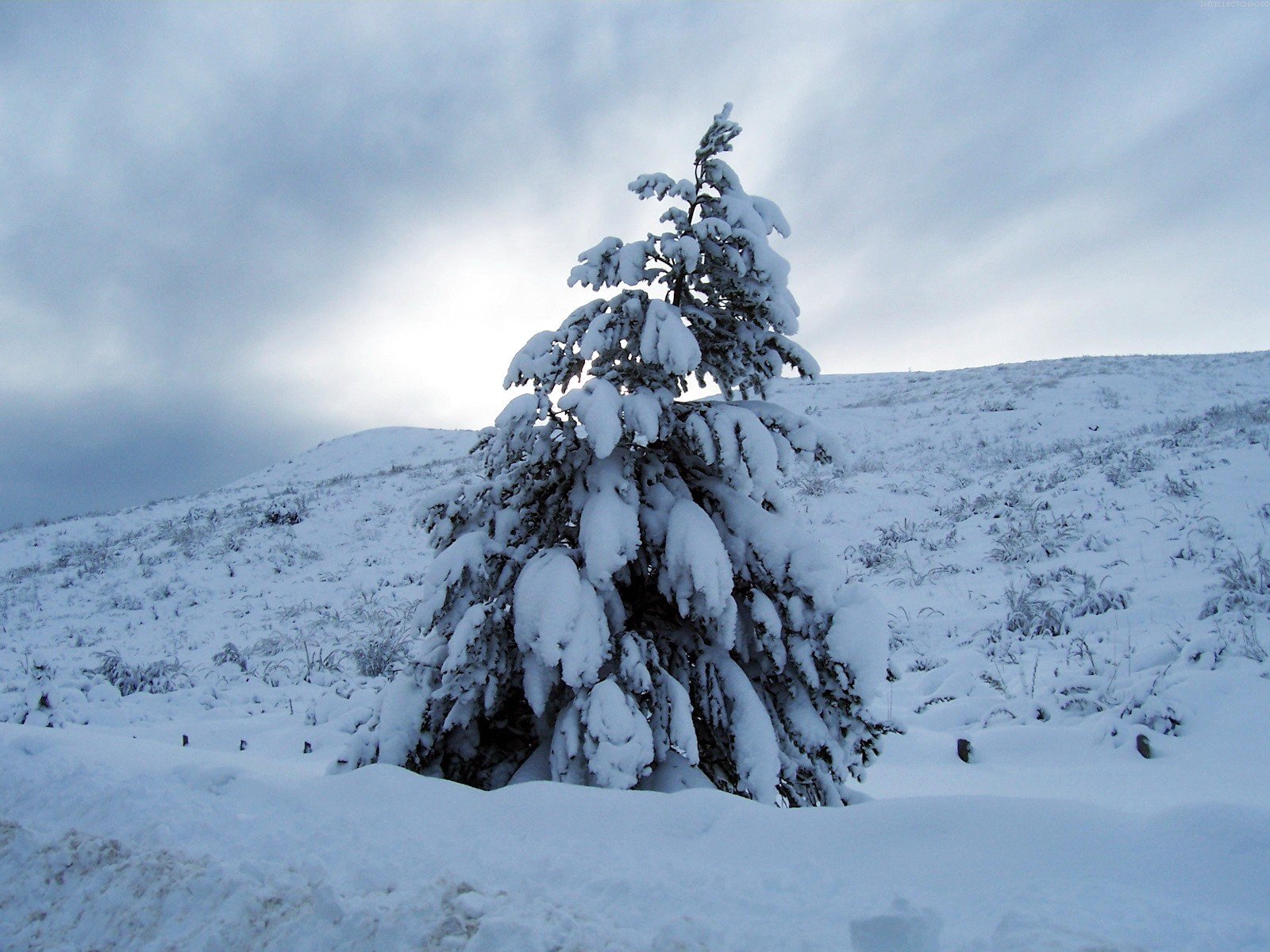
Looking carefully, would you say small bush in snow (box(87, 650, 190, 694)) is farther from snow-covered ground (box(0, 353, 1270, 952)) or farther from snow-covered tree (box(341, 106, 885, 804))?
snow-covered tree (box(341, 106, 885, 804))

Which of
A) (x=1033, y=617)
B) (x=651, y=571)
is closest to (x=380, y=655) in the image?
(x=651, y=571)

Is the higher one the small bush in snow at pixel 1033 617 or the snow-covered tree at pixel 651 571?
the snow-covered tree at pixel 651 571

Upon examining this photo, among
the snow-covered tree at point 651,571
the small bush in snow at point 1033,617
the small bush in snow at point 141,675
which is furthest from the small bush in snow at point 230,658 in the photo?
the small bush in snow at point 1033,617

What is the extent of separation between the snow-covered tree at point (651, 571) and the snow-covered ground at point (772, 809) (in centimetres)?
43

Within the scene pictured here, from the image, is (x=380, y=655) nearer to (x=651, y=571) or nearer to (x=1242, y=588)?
(x=651, y=571)

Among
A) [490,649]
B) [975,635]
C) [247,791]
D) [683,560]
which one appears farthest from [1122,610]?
[247,791]

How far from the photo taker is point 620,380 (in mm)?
3977

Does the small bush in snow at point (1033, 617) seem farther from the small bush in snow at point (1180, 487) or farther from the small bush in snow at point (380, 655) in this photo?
the small bush in snow at point (380, 655)

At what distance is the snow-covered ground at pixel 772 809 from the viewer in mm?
1812

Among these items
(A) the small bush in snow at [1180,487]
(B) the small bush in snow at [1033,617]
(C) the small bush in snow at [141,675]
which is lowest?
(C) the small bush in snow at [141,675]

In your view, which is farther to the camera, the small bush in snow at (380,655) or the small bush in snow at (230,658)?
the small bush in snow at (230,658)

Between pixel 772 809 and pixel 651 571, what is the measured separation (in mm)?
1607

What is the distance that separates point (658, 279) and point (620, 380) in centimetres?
67

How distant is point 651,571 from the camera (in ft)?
12.4
